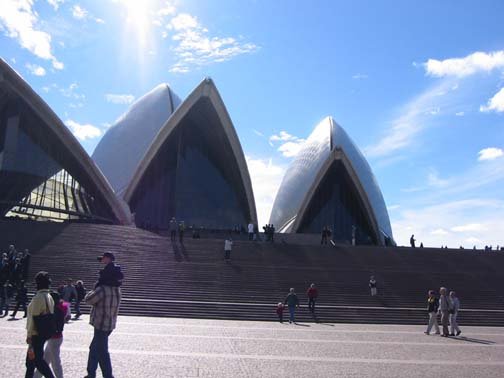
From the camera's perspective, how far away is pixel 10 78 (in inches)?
1040

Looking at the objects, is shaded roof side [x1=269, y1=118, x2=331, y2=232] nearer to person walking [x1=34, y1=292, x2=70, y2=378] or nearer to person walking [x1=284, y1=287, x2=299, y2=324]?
person walking [x1=284, y1=287, x2=299, y2=324]

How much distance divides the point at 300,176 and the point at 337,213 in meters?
6.56

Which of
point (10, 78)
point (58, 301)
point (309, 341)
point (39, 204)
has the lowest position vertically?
point (309, 341)

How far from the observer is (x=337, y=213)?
3625cm

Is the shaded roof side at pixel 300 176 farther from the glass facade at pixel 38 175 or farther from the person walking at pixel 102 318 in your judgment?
the person walking at pixel 102 318

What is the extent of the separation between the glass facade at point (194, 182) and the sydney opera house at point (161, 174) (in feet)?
0.22

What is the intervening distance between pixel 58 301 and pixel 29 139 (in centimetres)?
2647

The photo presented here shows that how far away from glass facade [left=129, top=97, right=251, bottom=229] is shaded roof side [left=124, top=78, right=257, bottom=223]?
0.48m

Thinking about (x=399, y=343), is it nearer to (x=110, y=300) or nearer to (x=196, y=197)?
(x=110, y=300)

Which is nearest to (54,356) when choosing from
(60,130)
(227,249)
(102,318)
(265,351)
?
(102,318)

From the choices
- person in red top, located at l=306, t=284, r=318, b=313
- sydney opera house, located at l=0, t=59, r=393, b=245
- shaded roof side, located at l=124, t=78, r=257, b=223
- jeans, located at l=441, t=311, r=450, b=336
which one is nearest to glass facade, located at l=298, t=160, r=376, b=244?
sydney opera house, located at l=0, t=59, r=393, b=245

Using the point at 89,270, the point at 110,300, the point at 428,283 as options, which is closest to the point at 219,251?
the point at 89,270

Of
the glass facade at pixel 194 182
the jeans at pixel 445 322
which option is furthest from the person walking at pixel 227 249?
the glass facade at pixel 194 182

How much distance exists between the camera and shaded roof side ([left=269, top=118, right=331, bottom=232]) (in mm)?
40750
